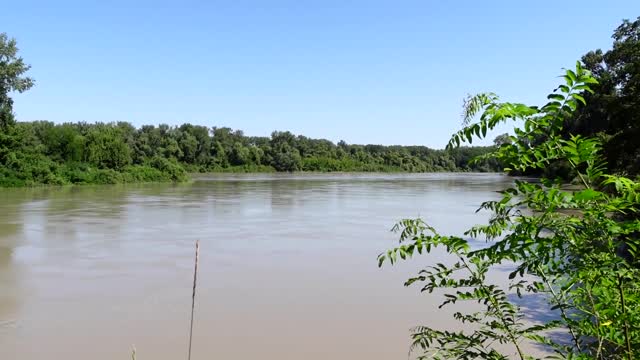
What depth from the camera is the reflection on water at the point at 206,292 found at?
6.74m

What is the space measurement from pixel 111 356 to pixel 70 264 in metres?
6.20

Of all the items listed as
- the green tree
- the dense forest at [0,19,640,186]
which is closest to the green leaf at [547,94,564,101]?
the dense forest at [0,19,640,186]

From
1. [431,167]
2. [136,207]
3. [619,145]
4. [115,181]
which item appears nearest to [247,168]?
[115,181]

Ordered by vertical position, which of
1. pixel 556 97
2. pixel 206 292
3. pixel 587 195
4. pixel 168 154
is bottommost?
pixel 206 292

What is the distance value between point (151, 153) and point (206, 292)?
74.9 metres

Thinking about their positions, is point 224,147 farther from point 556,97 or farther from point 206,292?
point 556,97

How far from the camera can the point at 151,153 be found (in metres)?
80.1

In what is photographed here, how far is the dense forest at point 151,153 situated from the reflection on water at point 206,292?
2.85 m

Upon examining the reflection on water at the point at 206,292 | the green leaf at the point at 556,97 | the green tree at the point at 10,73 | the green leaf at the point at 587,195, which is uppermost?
the green tree at the point at 10,73

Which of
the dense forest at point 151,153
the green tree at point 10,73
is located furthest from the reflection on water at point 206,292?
the green tree at point 10,73

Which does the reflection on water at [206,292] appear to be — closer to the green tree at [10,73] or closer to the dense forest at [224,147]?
the dense forest at [224,147]

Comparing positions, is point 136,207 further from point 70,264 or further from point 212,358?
point 212,358

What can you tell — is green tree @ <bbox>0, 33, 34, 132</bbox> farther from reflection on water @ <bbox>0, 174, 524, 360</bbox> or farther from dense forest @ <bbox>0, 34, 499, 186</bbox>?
reflection on water @ <bbox>0, 174, 524, 360</bbox>

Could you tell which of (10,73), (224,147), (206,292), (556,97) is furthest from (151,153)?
(556,97)
